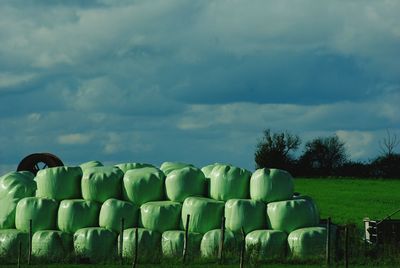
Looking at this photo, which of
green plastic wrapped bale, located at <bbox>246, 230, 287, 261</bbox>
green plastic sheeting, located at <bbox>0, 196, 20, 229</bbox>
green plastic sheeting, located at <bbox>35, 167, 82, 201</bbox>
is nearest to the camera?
green plastic wrapped bale, located at <bbox>246, 230, 287, 261</bbox>

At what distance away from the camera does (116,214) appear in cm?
2620

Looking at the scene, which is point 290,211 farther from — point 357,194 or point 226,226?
point 357,194

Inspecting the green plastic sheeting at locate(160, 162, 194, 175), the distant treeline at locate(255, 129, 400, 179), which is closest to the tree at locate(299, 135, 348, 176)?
the distant treeline at locate(255, 129, 400, 179)

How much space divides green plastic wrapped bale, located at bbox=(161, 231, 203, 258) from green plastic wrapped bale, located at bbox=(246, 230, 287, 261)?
1418mm

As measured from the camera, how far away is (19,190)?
28.6 m

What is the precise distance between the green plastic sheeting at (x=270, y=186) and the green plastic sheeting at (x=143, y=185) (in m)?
2.62

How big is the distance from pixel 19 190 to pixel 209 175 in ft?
19.2

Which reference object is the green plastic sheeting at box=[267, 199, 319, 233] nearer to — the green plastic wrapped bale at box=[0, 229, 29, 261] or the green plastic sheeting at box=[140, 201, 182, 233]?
the green plastic sheeting at box=[140, 201, 182, 233]

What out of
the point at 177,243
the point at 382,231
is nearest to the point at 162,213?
the point at 177,243

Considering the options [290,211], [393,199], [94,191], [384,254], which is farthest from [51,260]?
[393,199]

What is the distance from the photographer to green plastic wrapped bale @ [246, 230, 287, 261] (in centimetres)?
2538

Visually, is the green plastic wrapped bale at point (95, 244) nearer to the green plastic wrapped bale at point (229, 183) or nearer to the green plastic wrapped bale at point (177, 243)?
the green plastic wrapped bale at point (177, 243)

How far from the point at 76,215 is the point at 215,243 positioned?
13.3 feet

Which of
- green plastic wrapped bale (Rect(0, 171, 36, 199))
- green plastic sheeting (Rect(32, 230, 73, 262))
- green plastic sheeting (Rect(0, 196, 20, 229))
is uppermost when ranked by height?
green plastic wrapped bale (Rect(0, 171, 36, 199))
